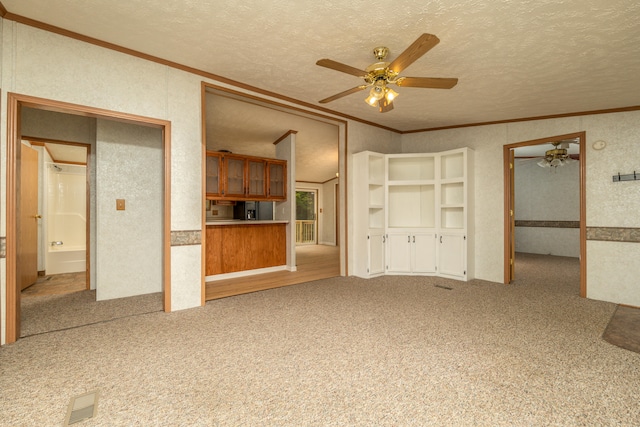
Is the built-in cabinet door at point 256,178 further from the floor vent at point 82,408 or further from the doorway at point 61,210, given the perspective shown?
the floor vent at point 82,408

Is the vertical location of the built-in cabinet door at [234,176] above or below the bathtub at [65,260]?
above

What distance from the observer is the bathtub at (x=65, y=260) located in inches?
204

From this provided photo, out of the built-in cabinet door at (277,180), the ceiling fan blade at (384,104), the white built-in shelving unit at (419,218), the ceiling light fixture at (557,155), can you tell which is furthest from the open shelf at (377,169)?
the ceiling light fixture at (557,155)

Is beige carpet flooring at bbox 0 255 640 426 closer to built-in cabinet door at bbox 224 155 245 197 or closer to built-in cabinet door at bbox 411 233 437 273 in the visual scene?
built-in cabinet door at bbox 411 233 437 273

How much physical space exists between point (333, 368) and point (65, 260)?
576cm

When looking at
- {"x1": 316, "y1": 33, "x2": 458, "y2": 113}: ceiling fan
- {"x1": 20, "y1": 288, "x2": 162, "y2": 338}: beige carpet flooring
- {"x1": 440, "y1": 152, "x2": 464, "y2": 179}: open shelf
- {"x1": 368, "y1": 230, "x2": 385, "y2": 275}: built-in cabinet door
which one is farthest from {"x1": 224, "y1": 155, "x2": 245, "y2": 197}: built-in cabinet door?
{"x1": 440, "y1": 152, "x2": 464, "y2": 179}: open shelf

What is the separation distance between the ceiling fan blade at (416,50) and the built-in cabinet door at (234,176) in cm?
375

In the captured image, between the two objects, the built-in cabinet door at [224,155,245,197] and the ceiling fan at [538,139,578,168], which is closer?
the built-in cabinet door at [224,155,245,197]

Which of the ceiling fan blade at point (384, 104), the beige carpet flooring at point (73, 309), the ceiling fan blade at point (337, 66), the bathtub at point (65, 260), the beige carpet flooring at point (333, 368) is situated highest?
the ceiling fan blade at point (337, 66)

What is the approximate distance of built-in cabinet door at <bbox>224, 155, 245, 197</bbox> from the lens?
17.7ft

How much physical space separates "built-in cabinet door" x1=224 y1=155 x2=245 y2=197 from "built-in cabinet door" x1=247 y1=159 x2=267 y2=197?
0.12m

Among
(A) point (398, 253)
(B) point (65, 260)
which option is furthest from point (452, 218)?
(B) point (65, 260)

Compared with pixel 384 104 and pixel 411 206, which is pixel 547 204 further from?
pixel 384 104

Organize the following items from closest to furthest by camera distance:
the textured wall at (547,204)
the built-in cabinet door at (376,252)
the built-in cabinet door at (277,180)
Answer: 1. the built-in cabinet door at (376,252)
2. the built-in cabinet door at (277,180)
3. the textured wall at (547,204)
